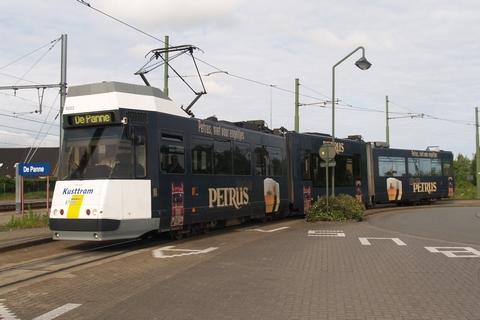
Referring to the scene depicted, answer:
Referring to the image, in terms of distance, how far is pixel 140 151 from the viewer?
12688 mm

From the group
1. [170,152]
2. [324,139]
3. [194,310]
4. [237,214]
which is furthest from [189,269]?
[324,139]

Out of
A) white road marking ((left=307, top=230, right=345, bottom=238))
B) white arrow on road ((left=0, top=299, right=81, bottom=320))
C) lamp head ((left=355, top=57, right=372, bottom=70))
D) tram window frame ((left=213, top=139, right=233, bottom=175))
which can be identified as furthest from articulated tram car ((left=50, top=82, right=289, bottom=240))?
lamp head ((left=355, top=57, right=372, bottom=70))

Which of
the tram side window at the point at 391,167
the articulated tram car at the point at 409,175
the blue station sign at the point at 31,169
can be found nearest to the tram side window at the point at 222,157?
the blue station sign at the point at 31,169

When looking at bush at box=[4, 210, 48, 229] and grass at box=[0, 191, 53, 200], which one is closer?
bush at box=[4, 210, 48, 229]

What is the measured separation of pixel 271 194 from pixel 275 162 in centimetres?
122

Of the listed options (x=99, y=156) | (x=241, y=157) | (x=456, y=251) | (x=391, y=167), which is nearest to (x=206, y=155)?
(x=241, y=157)

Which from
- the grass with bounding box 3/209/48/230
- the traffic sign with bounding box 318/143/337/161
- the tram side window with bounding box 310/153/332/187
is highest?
the traffic sign with bounding box 318/143/337/161

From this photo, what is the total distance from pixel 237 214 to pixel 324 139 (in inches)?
341

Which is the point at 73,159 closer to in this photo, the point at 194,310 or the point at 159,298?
the point at 159,298

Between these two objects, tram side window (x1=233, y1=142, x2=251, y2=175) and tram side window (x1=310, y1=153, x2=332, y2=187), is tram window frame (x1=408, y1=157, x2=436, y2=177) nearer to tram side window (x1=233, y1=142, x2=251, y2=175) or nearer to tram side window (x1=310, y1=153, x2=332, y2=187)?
tram side window (x1=310, y1=153, x2=332, y2=187)

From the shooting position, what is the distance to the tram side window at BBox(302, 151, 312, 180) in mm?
22297

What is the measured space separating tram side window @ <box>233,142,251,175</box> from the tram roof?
12.7ft

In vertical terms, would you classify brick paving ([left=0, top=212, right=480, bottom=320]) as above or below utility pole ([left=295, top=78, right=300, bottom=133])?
below

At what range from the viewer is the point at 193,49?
18578mm
